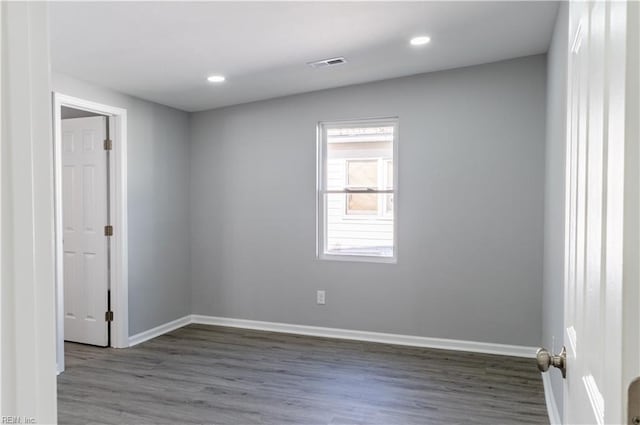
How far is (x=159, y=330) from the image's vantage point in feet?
15.5

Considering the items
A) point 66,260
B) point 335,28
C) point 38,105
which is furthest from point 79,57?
point 38,105

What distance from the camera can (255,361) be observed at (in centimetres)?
391

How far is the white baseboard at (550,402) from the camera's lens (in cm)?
261

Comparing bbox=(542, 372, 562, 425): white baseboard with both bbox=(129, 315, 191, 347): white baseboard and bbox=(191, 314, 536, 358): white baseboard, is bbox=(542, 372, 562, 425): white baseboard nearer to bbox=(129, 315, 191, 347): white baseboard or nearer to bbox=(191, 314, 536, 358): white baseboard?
bbox=(191, 314, 536, 358): white baseboard

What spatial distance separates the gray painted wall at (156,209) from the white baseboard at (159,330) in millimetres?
50

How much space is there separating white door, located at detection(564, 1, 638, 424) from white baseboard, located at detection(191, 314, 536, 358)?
328 centimetres

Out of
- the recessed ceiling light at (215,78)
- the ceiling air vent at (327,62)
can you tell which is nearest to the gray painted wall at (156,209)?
the recessed ceiling light at (215,78)

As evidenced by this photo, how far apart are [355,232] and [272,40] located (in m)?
2.18

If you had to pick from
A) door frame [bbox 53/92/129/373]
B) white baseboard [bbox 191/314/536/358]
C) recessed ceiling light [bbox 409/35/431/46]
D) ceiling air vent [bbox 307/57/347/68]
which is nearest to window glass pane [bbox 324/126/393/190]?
ceiling air vent [bbox 307/57/347/68]

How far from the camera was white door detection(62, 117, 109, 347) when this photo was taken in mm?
4301

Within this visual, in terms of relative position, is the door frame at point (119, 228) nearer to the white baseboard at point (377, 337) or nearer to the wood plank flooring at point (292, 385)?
the wood plank flooring at point (292, 385)

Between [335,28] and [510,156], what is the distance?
2028 millimetres

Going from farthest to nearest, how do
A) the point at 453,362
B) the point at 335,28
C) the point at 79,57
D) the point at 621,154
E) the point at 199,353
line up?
1. the point at 199,353
2. the point at 453,362
3. the point at 79,57
4. the point at 335,28
5. the point at 621,154

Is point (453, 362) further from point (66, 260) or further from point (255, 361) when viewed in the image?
point (66, 260)
